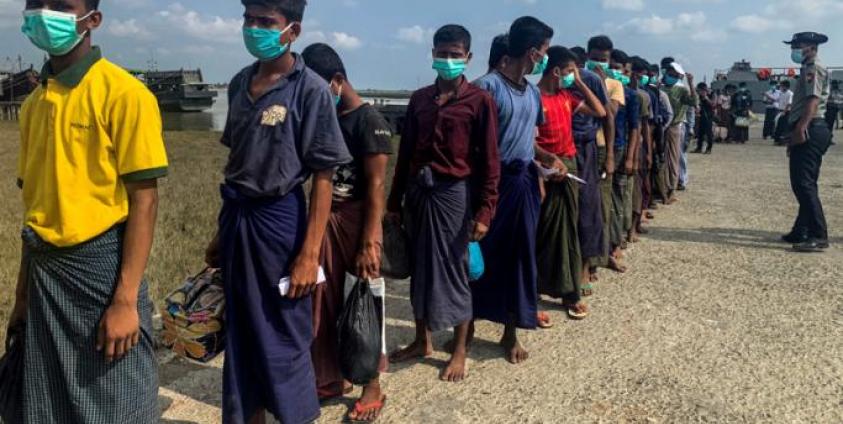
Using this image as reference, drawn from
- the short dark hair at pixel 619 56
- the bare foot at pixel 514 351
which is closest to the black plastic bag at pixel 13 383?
the bare foot at pixel 514 351

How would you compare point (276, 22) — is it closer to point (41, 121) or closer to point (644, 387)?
point (41, 121)

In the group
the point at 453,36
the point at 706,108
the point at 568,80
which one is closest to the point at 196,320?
the point at 453,36

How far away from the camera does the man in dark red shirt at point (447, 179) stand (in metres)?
3.36

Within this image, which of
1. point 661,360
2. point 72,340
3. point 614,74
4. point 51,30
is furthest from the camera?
point 614,74

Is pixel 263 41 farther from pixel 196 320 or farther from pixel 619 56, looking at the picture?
pixel 619 56

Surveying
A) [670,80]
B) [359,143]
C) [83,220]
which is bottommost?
[83,220]

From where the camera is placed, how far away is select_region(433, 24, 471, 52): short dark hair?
134 inches

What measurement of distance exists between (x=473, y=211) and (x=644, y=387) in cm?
132

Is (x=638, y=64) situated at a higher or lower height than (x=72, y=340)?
higher

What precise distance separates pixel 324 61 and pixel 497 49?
1721 mm

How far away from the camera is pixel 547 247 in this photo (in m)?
4.38

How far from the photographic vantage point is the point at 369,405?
3.12 meters

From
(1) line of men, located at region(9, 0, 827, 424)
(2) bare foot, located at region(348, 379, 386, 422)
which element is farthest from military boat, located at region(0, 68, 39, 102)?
(2) bare foot, located at region(348, 379, 386, 422)

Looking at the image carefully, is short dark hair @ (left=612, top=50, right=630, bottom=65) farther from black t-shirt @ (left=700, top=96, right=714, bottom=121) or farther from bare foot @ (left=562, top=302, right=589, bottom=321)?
black t-shirt @ (left=700, top=96, right=714, bottom=121)
